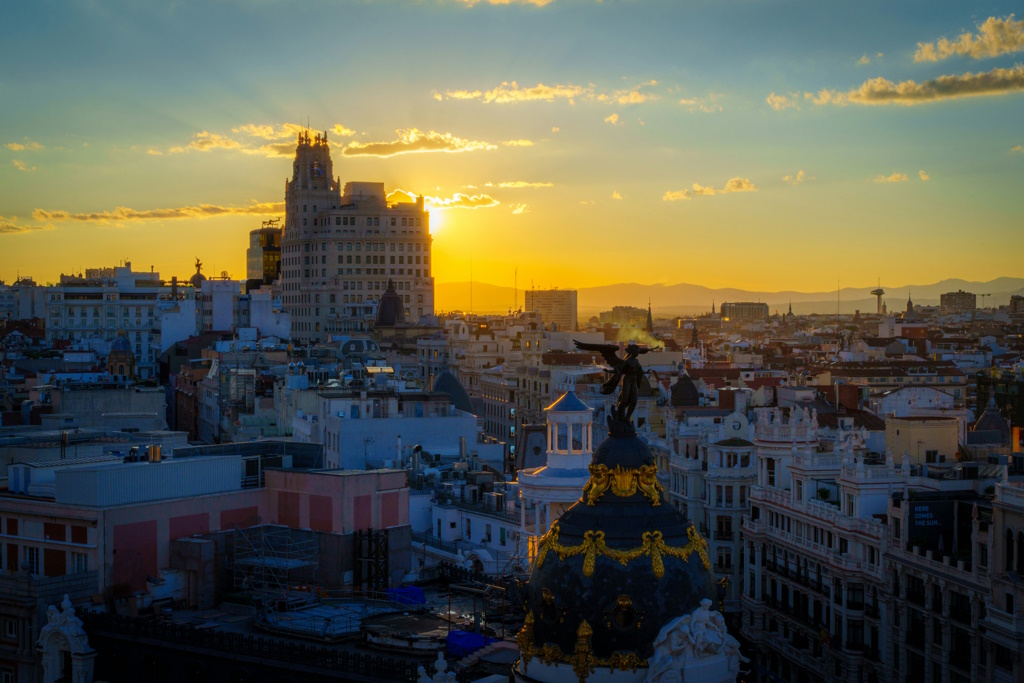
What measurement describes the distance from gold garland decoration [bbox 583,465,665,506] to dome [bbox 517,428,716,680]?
2 centimetres

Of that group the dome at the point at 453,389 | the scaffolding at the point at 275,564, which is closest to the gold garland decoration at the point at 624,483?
the scaffolding at the point at 275,564

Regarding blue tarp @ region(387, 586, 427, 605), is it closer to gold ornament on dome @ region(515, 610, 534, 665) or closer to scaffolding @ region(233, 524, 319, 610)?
scaffolding @ region(233, 524, 319, 610)

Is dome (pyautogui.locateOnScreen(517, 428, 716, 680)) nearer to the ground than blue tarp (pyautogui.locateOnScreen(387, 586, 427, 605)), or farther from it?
farther from it

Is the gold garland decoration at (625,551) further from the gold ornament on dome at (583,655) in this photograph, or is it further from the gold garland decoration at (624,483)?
the gold ornament on dome at (583,655)

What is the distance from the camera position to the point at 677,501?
80.1m

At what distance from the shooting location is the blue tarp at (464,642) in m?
46.9

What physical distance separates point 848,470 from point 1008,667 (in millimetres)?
14274

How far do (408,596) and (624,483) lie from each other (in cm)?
2827

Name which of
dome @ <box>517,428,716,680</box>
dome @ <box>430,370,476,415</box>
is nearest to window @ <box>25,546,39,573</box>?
dome @ <box>517,428,716,680</box>

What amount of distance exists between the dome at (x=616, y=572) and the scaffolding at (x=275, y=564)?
2866 centimetres

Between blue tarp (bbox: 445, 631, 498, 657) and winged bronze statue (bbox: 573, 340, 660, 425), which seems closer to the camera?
winged bronze statue (bbox: 573, 340, 660, 425)

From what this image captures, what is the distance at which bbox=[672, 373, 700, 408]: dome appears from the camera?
10956cm

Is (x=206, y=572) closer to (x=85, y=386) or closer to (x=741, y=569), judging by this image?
(x=741, y=569)

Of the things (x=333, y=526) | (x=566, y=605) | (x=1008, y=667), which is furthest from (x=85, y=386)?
(x=566, y=605)
